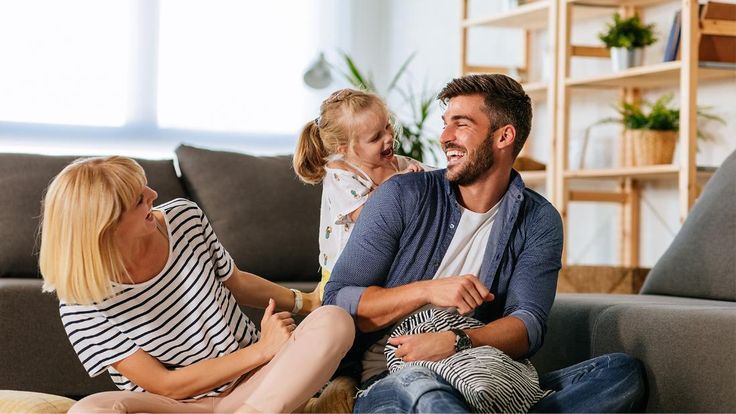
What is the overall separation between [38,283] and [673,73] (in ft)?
8.23

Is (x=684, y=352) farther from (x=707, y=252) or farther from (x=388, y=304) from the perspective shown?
(x=707, y=252)

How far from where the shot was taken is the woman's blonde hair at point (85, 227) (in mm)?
1729

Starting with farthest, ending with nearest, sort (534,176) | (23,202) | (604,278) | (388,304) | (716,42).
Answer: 1. (534,176)
2. (604,278)
3. (716,42)
4. (23,202)
5. (388,304)

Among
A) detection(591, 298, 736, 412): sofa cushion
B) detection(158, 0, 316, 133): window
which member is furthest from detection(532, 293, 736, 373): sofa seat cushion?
detection(158, 0, 316, 133): window

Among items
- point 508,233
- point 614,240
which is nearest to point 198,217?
point 508,233

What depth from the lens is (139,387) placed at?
191cm

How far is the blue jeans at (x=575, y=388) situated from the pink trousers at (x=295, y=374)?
11 centimetres

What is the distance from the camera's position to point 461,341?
183 cm

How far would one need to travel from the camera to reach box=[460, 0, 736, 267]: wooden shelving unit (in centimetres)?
366

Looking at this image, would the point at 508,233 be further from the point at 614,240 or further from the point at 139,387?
the point at 614,240

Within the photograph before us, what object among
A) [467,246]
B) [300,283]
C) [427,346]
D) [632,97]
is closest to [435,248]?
[467,246]

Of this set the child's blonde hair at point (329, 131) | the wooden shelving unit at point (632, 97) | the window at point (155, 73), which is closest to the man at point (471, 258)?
the child's blonde hair at point (329, 131)

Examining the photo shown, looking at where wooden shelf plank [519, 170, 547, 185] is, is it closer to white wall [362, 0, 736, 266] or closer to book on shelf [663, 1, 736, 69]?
white wall [362, 0, 736, 266]

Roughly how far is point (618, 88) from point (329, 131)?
231 cm
